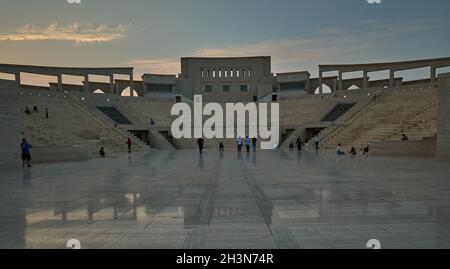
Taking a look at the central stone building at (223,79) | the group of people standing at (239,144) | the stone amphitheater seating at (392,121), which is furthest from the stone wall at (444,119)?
the central stone building at (223,79)

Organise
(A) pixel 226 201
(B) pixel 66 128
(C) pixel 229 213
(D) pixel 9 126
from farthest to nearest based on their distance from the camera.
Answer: (B) pixel 66 128 < (D) pixel 9 126 < (A) pixel 226 201 < (C) pixel 229 213

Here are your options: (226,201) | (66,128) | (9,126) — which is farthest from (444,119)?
(66,128)

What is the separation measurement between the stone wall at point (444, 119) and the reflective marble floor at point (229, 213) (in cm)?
944

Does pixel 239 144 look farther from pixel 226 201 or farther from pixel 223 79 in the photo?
pixel 223 79

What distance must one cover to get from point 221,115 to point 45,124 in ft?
84.6

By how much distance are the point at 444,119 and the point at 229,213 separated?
17.6 meters

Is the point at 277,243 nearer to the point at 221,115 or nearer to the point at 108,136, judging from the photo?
the point at 108,136

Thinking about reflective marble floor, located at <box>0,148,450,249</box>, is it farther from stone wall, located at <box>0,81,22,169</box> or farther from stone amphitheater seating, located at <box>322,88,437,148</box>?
stone amphitheater seating, located at <box>322,88,437,148</box>

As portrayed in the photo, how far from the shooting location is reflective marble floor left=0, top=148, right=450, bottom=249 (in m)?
5.09

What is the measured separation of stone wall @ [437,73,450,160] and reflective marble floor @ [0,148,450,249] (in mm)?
9441

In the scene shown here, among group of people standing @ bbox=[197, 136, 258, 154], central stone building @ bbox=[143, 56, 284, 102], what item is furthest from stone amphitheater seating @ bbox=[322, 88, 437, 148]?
central stone building @ bbox=[143, 56, 284, 102]

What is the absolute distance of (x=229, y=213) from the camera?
6.82m

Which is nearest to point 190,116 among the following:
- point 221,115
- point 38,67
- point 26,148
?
point 221,115

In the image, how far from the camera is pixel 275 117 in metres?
46.9
